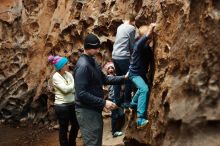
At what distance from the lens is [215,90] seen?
409 centimetres

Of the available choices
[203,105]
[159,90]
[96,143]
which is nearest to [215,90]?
[203,105]

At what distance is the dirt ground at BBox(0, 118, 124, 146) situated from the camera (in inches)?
380

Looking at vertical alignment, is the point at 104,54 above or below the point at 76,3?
below

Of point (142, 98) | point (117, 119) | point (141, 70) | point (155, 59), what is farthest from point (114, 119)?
point (155, 59)

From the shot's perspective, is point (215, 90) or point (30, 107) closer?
point (215, 90)

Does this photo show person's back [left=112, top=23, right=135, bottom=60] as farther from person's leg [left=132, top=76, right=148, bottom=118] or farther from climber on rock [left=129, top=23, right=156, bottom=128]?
person's leg [left=132, top=76, right=148, bottom=118]

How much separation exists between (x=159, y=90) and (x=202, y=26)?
4.31 ft

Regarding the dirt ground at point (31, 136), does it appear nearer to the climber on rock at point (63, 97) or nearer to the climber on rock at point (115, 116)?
the climber on rock at point (115, 116)

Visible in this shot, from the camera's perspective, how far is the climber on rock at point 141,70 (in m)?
5.86

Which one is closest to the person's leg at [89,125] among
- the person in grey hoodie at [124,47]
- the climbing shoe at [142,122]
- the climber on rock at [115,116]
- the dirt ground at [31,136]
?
the climbing shoe at [142,122]

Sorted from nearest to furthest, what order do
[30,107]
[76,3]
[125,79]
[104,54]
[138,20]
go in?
[125,79] < [138,20] < [104,54] < [76,3] < [30,107]

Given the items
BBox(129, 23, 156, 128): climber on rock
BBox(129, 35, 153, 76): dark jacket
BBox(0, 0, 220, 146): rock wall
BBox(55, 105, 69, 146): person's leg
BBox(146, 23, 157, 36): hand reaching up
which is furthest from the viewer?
BBox(55, 105, 69, 146): person's leg

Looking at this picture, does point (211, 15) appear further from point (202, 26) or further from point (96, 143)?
point (96, 143)

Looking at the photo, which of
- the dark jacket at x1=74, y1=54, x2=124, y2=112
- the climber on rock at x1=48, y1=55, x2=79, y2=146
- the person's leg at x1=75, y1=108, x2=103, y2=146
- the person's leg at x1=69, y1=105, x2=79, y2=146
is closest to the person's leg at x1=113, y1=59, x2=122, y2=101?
the climber on rock at x1=48, y1=55, x2=79, y2=146
